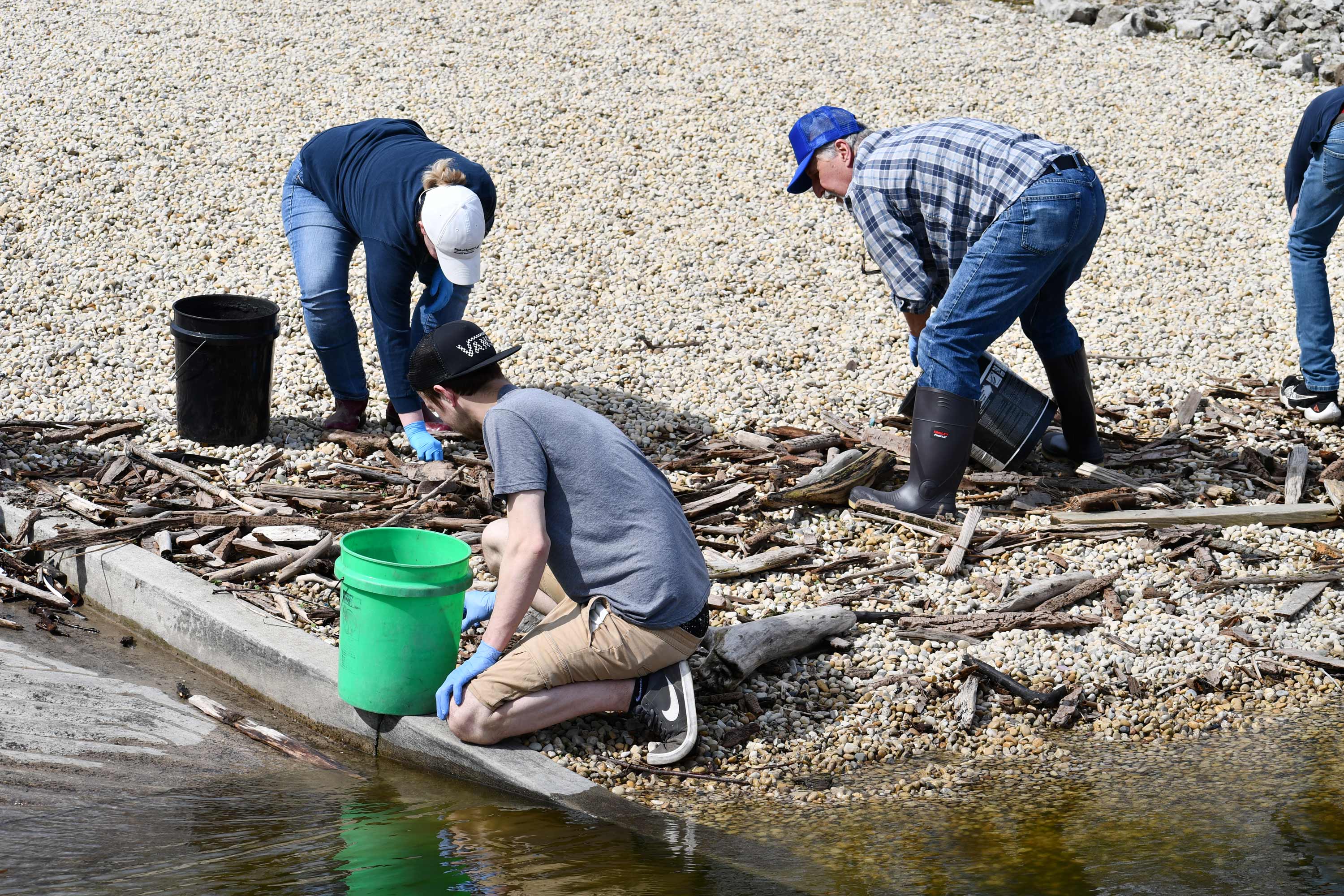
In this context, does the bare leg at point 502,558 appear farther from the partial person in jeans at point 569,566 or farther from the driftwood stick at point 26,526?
the driftwood stick at point 26,526

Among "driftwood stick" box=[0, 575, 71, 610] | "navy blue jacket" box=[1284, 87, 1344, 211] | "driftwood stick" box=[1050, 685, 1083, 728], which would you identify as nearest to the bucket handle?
"driftwood stick" box=[0, 575, 71, 610]

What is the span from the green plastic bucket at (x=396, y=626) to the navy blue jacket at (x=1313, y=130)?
562cm

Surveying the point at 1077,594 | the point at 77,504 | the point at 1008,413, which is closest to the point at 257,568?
the point at 77,504

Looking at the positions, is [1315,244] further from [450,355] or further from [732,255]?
[450,355]

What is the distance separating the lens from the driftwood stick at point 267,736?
425cm

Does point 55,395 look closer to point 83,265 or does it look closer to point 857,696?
point 83,265

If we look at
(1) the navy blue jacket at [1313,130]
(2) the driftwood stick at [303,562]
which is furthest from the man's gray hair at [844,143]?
(1) the navy blue jacket at [1313,130]

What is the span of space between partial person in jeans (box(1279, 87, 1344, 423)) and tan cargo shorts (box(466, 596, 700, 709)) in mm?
4946

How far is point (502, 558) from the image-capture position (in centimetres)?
463

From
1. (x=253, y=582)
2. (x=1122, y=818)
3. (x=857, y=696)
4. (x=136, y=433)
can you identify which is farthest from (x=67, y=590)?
(x=1122, y=818)

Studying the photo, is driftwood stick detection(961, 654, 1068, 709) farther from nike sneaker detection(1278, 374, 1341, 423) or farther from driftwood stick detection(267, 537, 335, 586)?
nike sneaker detection(1278, 374, 1341, 423)

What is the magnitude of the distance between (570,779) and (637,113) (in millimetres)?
9283

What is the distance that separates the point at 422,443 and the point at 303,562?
1.30 meters

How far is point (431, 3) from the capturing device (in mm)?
14812
